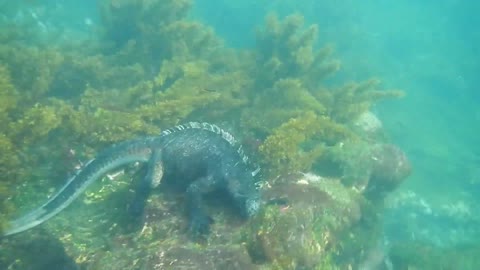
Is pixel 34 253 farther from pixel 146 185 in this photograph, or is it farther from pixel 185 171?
pixel 185 171

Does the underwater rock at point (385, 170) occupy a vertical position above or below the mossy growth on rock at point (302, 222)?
above

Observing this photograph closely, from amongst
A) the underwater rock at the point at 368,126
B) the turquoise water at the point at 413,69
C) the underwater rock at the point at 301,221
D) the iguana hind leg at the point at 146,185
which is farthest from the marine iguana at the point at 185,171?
the turquoise water at the point at 413,69

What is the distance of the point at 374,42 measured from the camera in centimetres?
2483

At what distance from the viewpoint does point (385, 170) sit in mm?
9539

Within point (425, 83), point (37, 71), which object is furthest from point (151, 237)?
point (425, 83)

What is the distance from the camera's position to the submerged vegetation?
17.1 ft

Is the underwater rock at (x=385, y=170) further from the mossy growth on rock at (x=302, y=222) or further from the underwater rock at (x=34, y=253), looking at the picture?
the underwater rock at (x=34, y=253)

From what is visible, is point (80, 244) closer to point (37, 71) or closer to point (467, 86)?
point (37, 71)

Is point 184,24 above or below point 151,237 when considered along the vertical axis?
above

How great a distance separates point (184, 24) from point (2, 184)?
7.71 metres

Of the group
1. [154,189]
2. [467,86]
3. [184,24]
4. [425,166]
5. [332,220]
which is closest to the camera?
[154,189]

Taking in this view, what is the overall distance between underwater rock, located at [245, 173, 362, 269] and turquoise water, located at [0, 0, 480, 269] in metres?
4.62

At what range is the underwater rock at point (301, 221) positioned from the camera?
5.14 metres

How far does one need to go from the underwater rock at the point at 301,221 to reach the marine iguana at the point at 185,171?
1.37 feet
